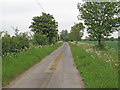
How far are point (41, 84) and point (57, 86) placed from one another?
94cm

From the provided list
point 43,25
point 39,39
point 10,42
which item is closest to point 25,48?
point 10,42

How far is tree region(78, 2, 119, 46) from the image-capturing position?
2206 centimetres

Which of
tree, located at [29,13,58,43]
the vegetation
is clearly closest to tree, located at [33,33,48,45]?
the vegetation

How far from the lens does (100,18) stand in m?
22.6

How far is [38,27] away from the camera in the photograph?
41.2 m

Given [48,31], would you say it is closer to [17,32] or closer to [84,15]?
[84,15]

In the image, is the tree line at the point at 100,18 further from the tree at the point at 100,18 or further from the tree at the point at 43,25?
the tree at the point at 43,25

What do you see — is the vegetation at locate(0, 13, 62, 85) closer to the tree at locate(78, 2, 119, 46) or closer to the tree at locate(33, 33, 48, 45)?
the tree at locate(33, 33, 48, 45)

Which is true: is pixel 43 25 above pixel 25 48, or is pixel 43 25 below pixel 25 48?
above

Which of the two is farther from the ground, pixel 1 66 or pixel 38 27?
pixel 38 27

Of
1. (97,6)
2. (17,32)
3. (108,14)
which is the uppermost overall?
(97,6)

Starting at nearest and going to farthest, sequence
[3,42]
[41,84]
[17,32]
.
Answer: [41,84], [3,42], [17,32]

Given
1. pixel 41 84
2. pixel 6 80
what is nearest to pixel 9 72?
pixel 6 80

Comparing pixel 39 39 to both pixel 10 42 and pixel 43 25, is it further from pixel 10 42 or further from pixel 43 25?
pixel 10 42
